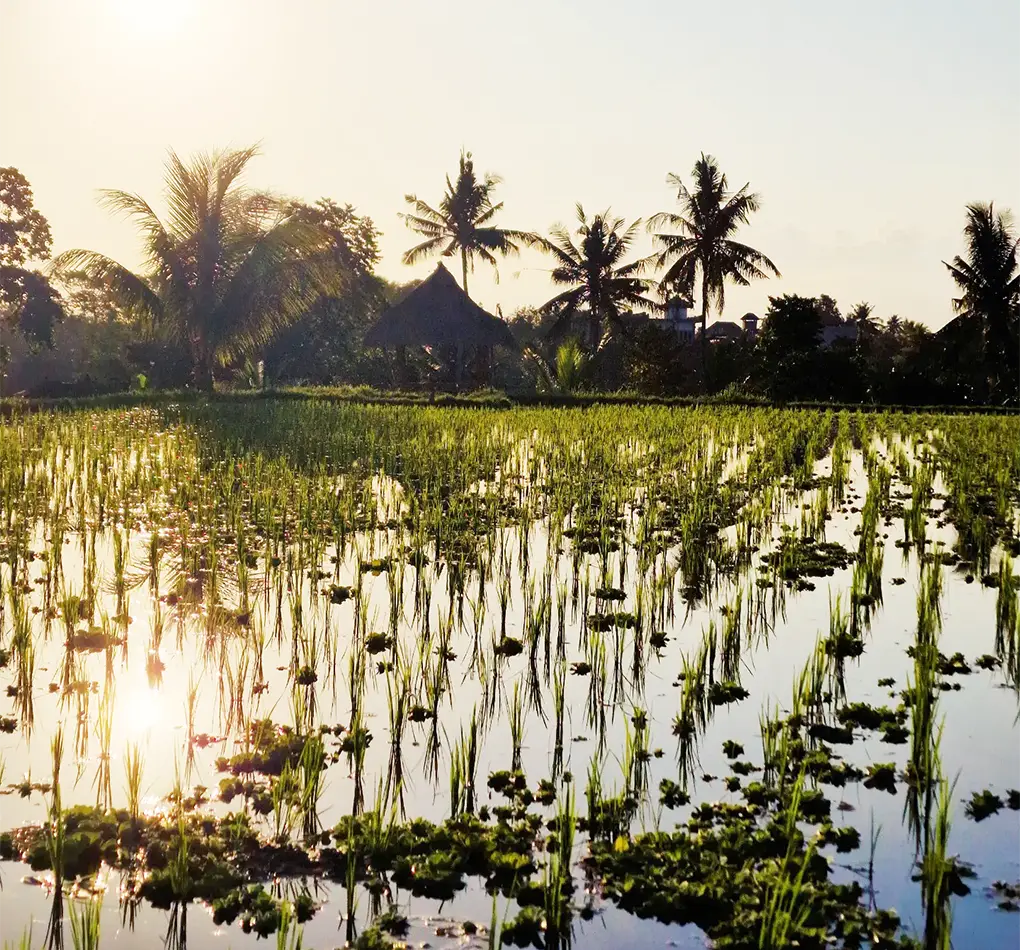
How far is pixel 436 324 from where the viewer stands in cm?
2752

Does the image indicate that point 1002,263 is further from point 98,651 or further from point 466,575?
point 98,651

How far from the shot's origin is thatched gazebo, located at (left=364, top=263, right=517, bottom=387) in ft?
90.3

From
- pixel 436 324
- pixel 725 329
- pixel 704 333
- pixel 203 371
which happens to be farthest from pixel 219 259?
pixel 725 329

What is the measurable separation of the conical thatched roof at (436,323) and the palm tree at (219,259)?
17.2 ft

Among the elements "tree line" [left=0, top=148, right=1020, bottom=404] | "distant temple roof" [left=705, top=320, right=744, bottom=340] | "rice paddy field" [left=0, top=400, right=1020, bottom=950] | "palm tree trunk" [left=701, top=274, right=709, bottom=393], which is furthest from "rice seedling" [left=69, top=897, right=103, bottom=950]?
"distant temple roof" [left=705, top=320, right=744, bottom=340]

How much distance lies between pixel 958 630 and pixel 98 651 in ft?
13.2

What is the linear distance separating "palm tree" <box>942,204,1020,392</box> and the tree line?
0.16ft

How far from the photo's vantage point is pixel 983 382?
28719 millimetres

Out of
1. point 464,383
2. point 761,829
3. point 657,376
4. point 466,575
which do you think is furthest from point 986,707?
point 464,383

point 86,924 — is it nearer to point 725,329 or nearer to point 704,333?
point 704,333

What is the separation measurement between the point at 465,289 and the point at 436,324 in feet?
18.8

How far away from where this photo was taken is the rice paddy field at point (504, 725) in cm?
252

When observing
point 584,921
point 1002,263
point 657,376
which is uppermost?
point 1002,263

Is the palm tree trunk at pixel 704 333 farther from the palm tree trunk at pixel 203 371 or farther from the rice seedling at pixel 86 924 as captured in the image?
the rice seedling at pixel 86 924
